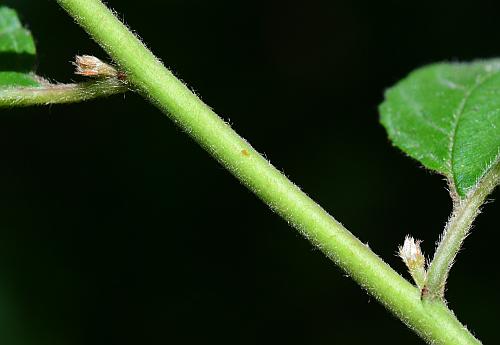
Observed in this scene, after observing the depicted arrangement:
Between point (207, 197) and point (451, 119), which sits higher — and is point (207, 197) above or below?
below

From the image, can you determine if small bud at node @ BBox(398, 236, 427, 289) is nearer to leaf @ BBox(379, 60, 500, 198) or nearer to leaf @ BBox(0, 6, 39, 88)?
leaf @ BBox(379, 60, 500, 198)

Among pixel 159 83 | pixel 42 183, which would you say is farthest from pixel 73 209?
pixel 159 83

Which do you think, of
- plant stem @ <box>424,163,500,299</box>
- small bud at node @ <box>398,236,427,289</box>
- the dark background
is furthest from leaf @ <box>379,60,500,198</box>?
the dark background

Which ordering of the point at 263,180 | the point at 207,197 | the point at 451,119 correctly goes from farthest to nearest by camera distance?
1. the point at 207,197
2. the point at 451,119
3. the point at 263,180

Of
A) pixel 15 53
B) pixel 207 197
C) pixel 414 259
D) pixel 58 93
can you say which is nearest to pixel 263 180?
pixel 414 259

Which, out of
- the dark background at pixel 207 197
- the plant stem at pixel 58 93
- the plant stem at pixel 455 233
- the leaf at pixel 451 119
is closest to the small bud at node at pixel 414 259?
the plant stem at pixel 455 233

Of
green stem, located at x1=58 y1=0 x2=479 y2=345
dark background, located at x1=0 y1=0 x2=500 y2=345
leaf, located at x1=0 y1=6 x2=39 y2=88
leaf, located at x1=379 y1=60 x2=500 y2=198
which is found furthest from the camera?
dark background, located at x1=0 y1=0 x2=500 y2=345

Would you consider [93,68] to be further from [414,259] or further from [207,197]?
[207,197]
